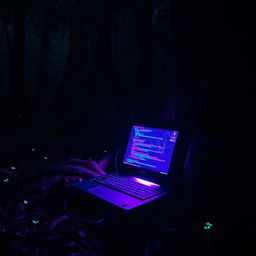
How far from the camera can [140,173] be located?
3.02 metres

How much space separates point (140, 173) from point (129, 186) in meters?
0.33

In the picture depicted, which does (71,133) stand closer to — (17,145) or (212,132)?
(17,145)

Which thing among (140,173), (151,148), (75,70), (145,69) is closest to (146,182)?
(140,173)

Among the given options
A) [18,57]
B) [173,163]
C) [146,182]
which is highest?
[18,57]

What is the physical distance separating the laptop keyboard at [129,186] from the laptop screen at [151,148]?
24 cm

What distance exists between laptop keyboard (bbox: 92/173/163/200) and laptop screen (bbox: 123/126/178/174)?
0.24m

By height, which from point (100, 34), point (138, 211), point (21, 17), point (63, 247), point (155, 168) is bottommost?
point (63, 247)

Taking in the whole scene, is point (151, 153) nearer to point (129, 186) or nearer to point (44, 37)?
point (129, 186)

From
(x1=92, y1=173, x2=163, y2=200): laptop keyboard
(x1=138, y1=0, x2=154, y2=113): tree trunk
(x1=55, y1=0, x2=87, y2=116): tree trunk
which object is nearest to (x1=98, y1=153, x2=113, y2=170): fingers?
(x1=92, y1=173, x2=163, y2=200): laptop keyboard

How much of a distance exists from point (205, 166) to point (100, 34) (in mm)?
6939

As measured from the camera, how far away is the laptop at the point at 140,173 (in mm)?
2508

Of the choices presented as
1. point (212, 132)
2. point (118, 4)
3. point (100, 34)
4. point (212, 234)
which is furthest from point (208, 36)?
point (118, 4)

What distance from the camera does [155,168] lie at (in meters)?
2.88

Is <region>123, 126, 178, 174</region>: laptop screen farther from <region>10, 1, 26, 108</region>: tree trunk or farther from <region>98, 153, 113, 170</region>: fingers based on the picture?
<region>10, 1, 26, 108</region>: tree trunk
